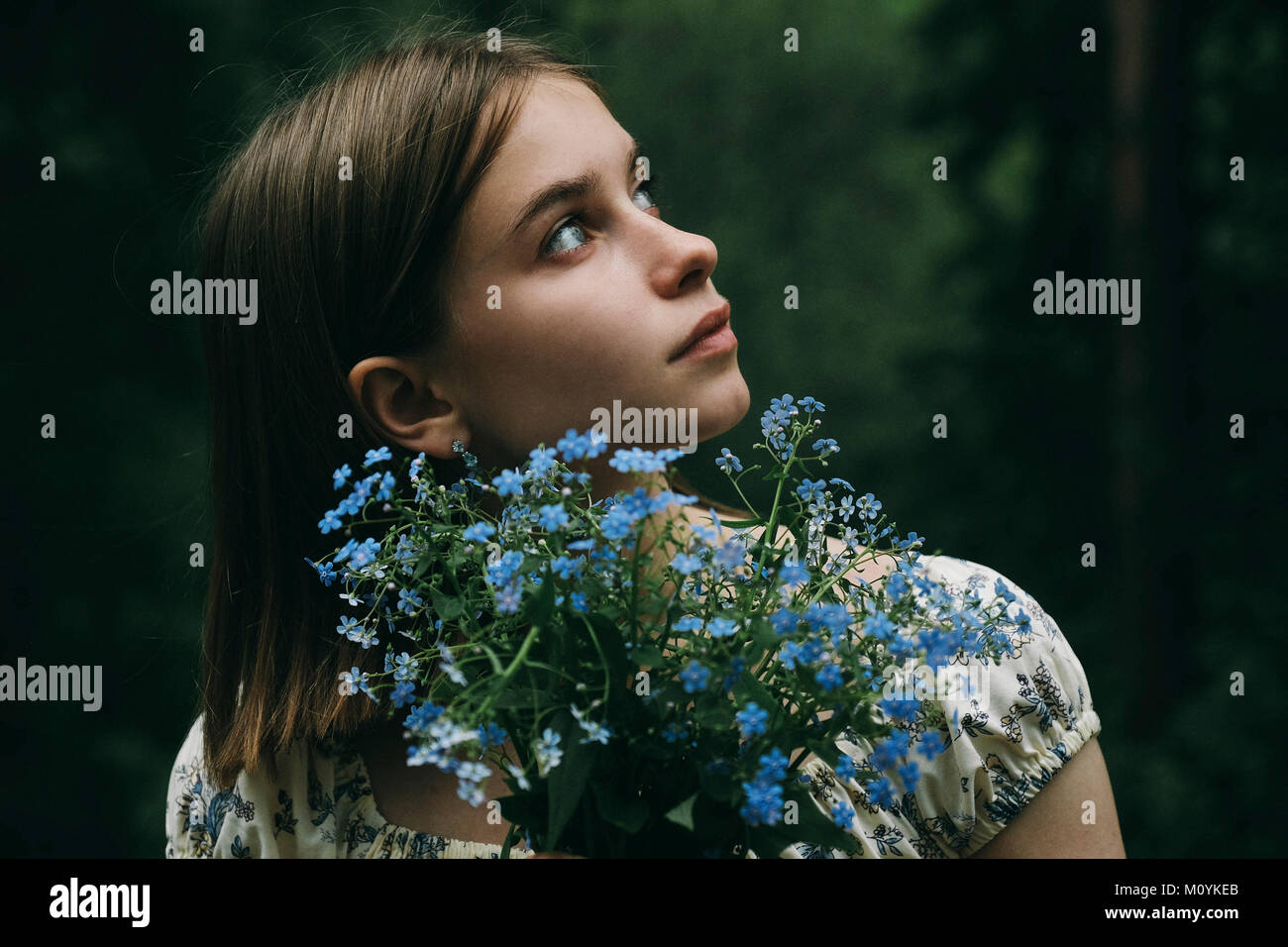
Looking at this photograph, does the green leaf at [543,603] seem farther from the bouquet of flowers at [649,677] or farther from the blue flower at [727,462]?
the blue flower at [727,462]

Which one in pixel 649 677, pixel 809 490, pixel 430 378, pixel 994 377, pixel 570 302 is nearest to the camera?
pixel 649 677

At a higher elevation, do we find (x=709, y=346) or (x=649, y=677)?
(x=709, y=346)

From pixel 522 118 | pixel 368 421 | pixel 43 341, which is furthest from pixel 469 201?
pixel 43 341

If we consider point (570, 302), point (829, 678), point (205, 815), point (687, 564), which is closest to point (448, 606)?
point (687, 564)

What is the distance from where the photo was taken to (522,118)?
4.31 feet

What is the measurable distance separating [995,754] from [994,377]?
81.7 inches

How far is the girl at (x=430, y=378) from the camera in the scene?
126cm

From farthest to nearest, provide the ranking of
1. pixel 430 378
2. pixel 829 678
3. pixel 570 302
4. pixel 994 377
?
pixel 994 377 → pixel 430 378 → pixel 570 302 → pixel 829 678

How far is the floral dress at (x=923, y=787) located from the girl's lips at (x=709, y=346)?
34 centimetres

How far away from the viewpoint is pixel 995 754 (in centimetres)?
131

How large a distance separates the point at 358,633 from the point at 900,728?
2.08 feet

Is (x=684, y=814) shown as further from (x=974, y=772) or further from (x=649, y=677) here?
(x=974, y=772)

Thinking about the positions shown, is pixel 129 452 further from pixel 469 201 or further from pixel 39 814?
pixel 469 201


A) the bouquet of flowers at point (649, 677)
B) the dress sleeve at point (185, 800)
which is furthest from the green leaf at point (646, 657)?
the dress sleeve at point (185, 800)
